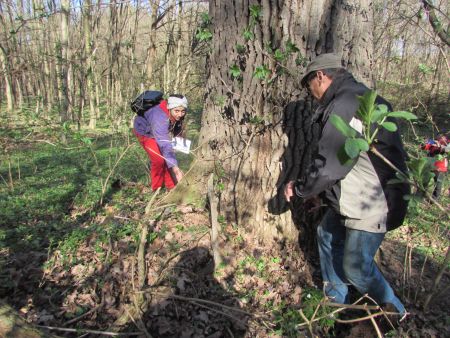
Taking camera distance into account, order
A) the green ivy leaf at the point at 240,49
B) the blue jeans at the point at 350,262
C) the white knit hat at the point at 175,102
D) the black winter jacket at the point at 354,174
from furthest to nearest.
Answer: the white knit hat at the point at 175,102 → the green ivy leaf at the point at 240,49 → the blue jeans at the point at 350,262 → the black winter jacket at the point at 354,174

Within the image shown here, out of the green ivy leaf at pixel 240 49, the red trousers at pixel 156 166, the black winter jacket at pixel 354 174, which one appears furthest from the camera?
the red trousers at pixel 156 166

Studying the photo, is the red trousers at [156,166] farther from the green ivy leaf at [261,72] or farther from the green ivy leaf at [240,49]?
the green ivy leaf at [261,72]

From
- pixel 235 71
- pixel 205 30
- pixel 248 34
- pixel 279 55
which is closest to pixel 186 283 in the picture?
pixel 235 71

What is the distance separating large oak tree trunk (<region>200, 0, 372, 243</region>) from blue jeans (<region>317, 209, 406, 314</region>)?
47cm

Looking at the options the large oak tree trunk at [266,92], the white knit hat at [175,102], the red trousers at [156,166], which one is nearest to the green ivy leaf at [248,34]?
the large oak tree trunk at [266,92]

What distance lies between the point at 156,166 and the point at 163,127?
0.78 meters

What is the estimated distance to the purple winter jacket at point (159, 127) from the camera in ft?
14.0

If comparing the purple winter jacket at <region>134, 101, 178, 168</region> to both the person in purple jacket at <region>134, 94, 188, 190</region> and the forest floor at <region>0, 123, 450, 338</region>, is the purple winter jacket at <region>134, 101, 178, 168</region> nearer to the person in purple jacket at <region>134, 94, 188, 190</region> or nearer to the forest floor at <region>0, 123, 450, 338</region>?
the person in purple jacket at <region>134, 94, 188, 190</region>

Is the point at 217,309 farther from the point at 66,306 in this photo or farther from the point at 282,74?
the point at 282,74

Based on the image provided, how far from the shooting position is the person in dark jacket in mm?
2057

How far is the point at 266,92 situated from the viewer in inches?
112

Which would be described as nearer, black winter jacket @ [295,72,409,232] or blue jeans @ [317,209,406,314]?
black winter jacket @ [295,72,409,232]

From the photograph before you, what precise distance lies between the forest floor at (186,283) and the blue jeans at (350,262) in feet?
0.68

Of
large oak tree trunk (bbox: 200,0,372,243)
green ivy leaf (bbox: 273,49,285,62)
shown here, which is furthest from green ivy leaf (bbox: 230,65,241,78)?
green ivy leaf (bbox: 273,49,285,62)
